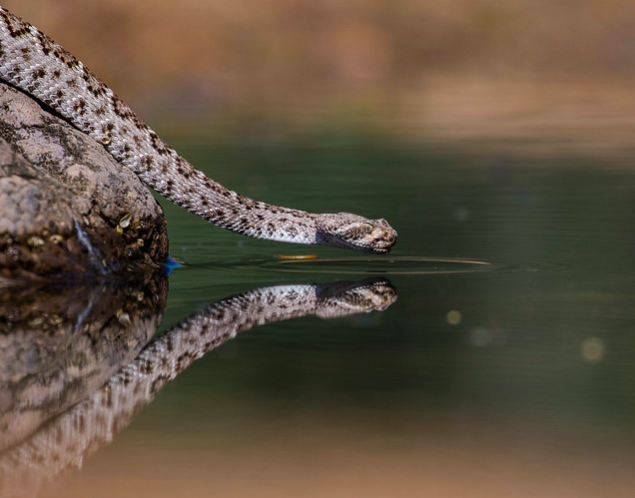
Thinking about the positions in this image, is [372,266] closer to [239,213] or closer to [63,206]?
[239,213]

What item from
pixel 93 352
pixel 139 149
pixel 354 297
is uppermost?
pixel 139 149

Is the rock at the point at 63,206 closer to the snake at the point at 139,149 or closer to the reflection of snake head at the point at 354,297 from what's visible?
the snake at the point at 139,149

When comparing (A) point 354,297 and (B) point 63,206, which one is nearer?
(A) point 354,297

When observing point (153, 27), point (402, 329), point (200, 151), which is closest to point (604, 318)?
point (402, 329)

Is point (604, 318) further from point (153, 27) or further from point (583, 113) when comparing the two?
point (153, 27)

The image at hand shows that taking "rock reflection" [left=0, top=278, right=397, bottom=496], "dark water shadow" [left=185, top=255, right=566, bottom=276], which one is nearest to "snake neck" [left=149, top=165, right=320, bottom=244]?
"dark water shadow" [left=185, top=255, right=566, bottom=276]

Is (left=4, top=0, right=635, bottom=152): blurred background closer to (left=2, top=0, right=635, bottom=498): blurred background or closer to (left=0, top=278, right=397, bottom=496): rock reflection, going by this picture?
(left=2, top=0, right=635, bottom=498): blurred background

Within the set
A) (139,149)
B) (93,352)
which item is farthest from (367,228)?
(93,352)

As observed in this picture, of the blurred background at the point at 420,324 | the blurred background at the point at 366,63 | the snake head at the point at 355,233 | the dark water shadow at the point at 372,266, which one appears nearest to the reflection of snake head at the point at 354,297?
the blurred background at the point at 420,324
